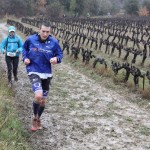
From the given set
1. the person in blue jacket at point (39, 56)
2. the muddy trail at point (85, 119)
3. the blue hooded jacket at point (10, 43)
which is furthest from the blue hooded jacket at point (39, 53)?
the blue hooded jacket at point (10, 43)

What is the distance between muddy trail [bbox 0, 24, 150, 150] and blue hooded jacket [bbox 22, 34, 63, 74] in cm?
126

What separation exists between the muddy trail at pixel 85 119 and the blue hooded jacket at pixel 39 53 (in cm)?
126

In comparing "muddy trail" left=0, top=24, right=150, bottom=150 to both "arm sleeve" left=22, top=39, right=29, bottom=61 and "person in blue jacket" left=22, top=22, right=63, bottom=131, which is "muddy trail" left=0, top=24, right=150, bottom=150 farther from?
"arm sleeve" left=22, top=39, right=29, bottom=61

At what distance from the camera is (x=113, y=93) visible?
35.2 feet

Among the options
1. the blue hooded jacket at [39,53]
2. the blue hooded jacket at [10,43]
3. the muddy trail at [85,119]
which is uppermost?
the blue hooded jacket at [39,53]

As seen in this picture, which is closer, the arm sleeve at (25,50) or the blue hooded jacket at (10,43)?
the arm sleeve at (25,50)

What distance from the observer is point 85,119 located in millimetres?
7977

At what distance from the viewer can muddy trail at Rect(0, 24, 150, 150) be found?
6.53 metres

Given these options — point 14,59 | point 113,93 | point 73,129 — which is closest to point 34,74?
point 73,129

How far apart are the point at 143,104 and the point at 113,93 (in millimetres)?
1337

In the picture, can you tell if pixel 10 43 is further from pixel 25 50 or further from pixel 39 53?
pixel 39 53

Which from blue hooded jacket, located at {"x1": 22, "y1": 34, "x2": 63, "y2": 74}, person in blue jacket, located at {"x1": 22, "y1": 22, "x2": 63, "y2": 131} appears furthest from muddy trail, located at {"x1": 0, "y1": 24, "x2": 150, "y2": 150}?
blue hooded jacket, located at {"x1": 22, "y1": 34, "x2": 63, "y2": 74}

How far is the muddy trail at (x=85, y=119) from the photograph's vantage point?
21.4 ft

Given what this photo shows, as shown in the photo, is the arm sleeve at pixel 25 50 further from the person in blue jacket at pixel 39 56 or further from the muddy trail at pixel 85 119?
the muddy trail at pixel 85 119
